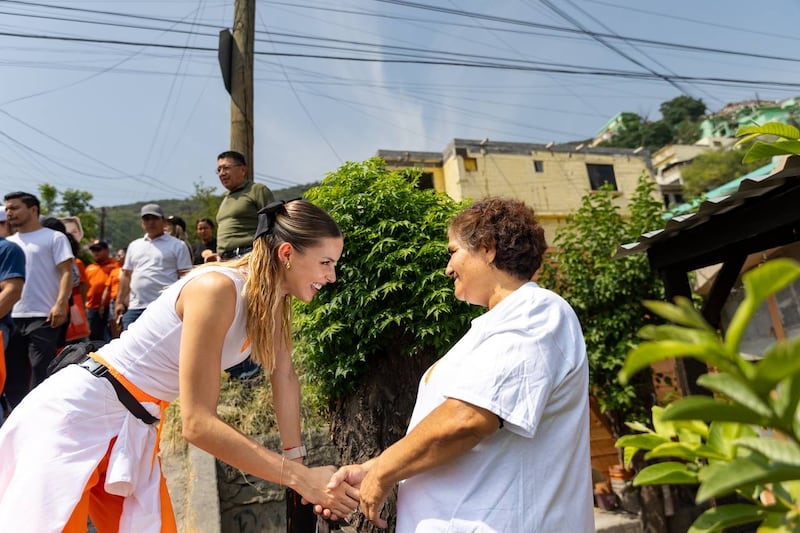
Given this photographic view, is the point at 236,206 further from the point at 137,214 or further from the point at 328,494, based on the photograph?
the point at 137,214

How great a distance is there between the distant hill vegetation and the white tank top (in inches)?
24.3

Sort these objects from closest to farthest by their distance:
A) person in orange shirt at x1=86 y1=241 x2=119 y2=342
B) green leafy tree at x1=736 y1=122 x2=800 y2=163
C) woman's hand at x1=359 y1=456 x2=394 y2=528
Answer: green leafy tree at x1=736 y1=122 x2=800 y2=163
woman's hand at x1=359 y1=456 x2=394 y2=528
person in orange shirt at x1=86 y1=241 x2=119 y2=342

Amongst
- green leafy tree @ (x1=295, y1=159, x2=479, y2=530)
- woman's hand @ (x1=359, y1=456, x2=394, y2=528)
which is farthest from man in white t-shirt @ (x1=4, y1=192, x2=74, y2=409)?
woman's hand @ (x1=359, y1=456, x2=394, y2=528)

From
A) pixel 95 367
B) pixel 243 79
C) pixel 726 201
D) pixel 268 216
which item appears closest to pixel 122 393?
pixel 95 367

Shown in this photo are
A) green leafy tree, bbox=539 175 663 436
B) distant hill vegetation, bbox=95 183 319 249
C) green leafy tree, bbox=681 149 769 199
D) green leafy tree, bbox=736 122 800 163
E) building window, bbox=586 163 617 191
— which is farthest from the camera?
green leafy tree, bbox=681 149 769 199

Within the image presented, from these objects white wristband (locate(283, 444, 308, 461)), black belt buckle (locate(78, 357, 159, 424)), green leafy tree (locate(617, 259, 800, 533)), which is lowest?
white wristband (locate(283, 444, 308, 461))

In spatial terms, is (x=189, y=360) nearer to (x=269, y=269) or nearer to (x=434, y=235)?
(x=269, y=269)

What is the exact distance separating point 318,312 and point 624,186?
101 ft

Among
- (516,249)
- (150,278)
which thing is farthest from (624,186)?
(516,249)

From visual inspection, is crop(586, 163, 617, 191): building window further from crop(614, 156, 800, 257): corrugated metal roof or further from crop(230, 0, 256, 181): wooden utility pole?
crop(614, 156, 800, 257): corrugated metal roof

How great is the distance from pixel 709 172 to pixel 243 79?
45.9 m

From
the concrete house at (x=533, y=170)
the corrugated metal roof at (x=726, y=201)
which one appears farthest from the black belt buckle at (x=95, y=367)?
the concrete house at (x=533, y=170)

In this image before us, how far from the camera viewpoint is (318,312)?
12.8ft

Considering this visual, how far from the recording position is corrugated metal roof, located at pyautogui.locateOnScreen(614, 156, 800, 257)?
121 inches
